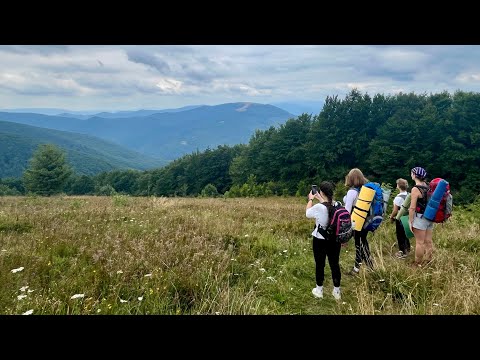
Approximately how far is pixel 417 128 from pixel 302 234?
4537 centimetres

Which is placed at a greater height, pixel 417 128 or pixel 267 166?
pixel 417 128

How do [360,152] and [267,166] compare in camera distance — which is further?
[267,166]

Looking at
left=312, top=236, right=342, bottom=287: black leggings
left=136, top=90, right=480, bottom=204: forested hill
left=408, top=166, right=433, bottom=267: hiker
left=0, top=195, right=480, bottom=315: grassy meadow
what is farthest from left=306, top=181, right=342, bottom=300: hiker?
left=136, top=90, right=480, bottom=204: forested hill

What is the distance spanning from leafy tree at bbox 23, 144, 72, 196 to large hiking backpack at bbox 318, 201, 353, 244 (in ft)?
221

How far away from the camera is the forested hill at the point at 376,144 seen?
140ft

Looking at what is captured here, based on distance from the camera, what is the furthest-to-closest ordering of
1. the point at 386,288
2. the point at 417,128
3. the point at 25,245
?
the point at 417,128
the point at 25,245
the point at 386,288

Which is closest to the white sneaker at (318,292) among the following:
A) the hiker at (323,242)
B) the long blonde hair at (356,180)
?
the hiker at (323,242)

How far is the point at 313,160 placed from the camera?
51969 millimetres

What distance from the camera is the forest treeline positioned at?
4266cm

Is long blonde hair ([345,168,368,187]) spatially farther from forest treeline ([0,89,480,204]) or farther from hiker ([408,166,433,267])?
forest treeline ([0,89,480,204])

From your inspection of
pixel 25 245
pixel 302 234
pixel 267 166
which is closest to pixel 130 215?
pixel 25 245
